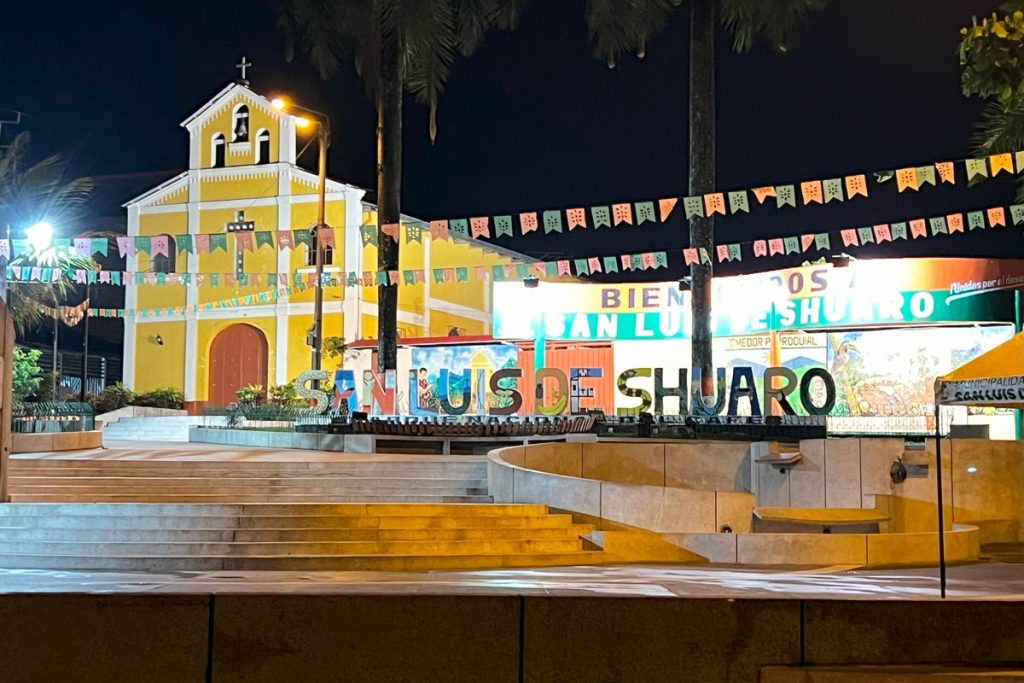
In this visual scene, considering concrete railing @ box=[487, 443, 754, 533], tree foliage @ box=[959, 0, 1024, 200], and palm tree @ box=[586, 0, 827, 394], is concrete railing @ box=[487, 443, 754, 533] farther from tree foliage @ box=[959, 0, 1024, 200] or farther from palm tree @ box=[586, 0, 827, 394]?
palm tree @ box=[586, 0, 827, 394]

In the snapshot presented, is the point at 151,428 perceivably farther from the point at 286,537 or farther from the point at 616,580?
the point at 616,580

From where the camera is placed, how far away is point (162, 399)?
40406mm

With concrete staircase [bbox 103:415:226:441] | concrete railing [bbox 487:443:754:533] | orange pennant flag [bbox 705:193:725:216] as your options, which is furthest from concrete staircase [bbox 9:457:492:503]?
concrete staircase [bbox 103:415:226:441]

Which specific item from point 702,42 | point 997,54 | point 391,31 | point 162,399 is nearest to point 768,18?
point 702,42

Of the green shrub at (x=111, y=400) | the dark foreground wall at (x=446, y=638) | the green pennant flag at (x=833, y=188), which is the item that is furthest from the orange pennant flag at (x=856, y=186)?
the green shrub at (x=111, y=400)

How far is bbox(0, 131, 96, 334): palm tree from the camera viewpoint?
25.7 m

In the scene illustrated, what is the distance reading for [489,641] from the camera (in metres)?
6.03

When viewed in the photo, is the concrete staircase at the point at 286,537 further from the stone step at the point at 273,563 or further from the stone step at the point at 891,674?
the stone step at the point at 891,674

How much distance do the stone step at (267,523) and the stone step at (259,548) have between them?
1.56ft

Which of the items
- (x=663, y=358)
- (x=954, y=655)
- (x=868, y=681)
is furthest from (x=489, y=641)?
(x=663, y=358)

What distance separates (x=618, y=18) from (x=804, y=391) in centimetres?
908

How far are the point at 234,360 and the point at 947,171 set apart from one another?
31.3 meters

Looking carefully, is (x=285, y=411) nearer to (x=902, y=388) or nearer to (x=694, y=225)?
(x=694, y=225)

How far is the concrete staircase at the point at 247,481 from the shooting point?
619 inches
